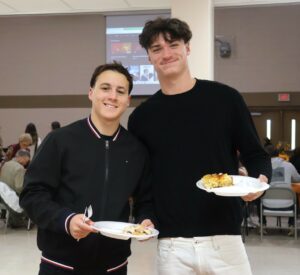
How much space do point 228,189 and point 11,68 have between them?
10650 millimetres

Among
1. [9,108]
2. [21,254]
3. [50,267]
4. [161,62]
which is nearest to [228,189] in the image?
[161,62]

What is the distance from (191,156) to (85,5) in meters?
4.56

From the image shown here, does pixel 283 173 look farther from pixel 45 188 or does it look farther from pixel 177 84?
pixel 45 188

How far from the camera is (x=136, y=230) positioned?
1.82 metres

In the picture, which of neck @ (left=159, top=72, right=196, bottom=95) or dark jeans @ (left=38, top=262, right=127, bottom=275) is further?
neck @ (left=159, top=72, right=196, bottom=95)

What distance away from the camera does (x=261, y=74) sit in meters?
11.2

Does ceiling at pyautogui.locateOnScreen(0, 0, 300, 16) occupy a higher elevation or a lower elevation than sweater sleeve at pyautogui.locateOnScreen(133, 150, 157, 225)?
higher

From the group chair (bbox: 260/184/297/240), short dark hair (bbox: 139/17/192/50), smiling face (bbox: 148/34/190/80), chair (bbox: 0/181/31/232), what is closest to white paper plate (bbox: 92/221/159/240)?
smiling face (bbox: 148/34/190/80)

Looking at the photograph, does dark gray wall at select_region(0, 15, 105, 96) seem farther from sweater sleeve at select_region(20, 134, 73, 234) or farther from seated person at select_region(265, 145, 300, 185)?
sweater sleeve at select_region(20, 134, 73, 234)

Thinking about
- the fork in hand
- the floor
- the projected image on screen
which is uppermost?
the projected image on screen

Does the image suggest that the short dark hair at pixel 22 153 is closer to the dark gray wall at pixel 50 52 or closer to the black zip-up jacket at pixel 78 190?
the dark gray wall at pixel 50 52

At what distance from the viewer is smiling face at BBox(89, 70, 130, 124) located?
1.97 m

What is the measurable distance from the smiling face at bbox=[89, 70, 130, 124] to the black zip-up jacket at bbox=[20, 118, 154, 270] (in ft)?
0.31

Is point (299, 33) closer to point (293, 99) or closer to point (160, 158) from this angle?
point (293, 99)
